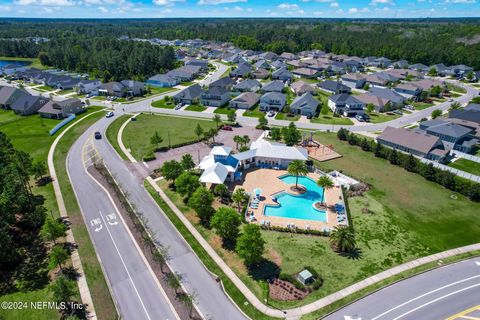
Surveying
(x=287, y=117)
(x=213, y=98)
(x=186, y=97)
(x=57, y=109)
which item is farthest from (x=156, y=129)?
(x=287, y=117)

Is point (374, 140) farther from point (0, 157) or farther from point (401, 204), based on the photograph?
point (0, 157)

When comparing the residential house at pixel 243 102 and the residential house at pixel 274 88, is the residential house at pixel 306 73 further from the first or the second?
the residential house at pixel 243 102

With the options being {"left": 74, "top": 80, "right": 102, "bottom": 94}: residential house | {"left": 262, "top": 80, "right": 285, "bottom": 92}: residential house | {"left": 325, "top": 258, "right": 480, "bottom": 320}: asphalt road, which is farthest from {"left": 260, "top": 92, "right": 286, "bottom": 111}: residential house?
{"left": 325, "top": 258, "right": 480, "bottom": 320}: asphalt road

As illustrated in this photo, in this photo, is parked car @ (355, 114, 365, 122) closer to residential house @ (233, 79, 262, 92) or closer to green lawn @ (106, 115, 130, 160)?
residential house @ (233, 79, 262, 92)

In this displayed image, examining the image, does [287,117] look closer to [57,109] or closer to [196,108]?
[196,108]

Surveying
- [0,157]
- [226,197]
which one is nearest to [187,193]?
[226,197]

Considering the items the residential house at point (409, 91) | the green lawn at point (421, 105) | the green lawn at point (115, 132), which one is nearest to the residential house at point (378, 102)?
the green lawn at point (421, 105)
